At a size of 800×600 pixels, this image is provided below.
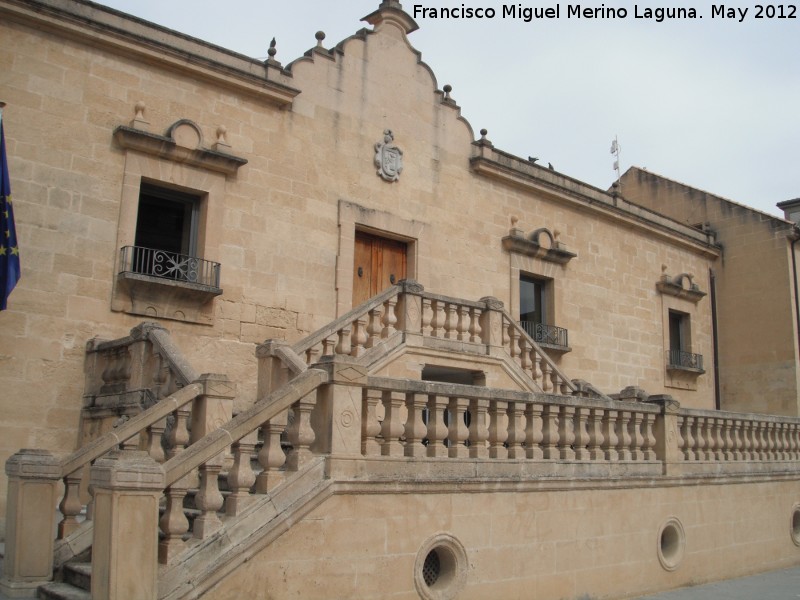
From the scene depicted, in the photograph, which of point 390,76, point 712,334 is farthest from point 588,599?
point 712,334

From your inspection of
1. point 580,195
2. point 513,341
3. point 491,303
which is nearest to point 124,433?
point 491,303

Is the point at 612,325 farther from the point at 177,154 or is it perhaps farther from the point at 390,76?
the point at 177,154

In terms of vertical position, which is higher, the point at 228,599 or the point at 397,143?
the point at 397,143

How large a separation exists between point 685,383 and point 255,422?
15.1 metres

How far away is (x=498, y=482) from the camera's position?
26.3 feet

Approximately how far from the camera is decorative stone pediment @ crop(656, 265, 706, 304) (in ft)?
61.8

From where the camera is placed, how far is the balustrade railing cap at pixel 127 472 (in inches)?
213

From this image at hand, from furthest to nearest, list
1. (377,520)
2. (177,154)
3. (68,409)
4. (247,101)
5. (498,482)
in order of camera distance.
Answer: (247,101) → (177,154) → (68,409) → (498,482) → (377,520)

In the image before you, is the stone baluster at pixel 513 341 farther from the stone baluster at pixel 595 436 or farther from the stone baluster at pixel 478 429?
the stone baluster at pixel 478 429

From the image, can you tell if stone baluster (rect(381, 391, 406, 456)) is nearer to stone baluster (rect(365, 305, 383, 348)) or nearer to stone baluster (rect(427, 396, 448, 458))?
stone baluster (rect(427, 396, 448, 458))

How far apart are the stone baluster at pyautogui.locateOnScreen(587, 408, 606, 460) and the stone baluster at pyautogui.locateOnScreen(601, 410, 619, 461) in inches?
3.4

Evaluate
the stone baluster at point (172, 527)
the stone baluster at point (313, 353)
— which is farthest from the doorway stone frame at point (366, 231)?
the stone baluster at point (172, 527)

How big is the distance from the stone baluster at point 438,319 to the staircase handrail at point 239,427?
417cm

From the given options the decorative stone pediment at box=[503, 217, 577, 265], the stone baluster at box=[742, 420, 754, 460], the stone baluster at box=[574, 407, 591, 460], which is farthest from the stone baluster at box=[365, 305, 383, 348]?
the stone baluster at box=[742, 420, 754, 460]
